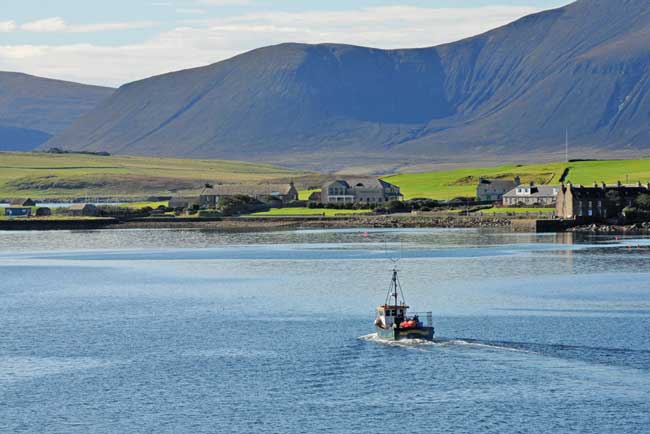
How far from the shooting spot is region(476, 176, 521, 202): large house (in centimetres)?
18425

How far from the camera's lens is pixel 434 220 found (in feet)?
507

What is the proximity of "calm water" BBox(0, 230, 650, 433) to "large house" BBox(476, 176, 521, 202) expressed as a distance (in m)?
86.2

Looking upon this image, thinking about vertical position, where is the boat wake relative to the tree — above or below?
below

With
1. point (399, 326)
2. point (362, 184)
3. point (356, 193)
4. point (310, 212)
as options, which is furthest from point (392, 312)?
point (362, 184)

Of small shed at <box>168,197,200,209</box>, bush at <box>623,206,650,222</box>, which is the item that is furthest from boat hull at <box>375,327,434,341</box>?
small shed at <box>168,197,200,209</box>

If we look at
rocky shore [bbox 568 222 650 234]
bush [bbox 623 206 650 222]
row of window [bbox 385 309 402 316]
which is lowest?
row of window [bbox 385 309 402 316]

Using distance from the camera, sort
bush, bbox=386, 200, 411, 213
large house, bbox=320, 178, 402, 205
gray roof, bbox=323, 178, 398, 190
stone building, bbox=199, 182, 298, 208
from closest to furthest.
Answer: bush, bbox=386, 200, 411, 213 → stone building, bbox=199, 182, 298, 208 → large house, bbox=320, 178, 402, 205 → gray roof, bbox=323, 178, 398, 190

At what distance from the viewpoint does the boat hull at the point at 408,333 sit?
55.8 meters

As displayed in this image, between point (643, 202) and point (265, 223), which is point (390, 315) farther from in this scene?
point (265, 223)

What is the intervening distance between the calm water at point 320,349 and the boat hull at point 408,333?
71cm

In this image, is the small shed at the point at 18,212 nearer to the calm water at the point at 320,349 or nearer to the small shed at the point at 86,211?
the small shed at the point at 86,211

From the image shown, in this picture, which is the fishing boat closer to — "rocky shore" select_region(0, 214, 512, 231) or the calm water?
the calm water

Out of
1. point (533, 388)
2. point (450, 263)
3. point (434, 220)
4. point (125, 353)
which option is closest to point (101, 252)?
point (450, 263)

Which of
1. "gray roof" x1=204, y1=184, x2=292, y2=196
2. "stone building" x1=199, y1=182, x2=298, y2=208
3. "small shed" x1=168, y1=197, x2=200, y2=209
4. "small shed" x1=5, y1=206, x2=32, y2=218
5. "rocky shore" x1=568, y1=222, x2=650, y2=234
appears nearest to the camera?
"rocky shore" x1=568, y1=222, x2=650, y2=234
